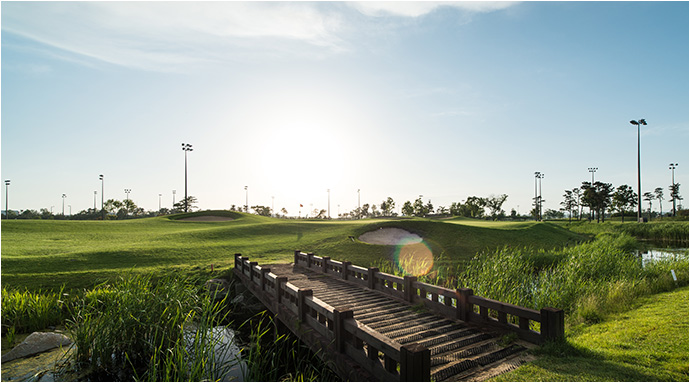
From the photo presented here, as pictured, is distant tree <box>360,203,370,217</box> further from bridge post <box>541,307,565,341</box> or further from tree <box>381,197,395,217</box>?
bridge post <box>541,307,565,341</box>

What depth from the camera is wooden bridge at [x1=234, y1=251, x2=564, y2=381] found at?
15.7ft

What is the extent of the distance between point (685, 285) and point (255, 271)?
45.7ft

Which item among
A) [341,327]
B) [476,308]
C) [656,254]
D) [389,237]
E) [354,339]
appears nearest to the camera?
[354,339]

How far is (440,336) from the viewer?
6.11 m

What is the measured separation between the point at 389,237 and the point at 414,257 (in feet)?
14.4

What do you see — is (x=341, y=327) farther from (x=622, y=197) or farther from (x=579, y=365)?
(x=622, y=197)

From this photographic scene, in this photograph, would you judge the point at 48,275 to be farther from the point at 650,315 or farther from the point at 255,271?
the point at 650,315

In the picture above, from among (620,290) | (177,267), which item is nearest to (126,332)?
(177,267)

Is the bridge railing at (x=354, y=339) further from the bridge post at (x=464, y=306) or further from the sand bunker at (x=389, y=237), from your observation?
the sand bunker at (x=389, y=237)

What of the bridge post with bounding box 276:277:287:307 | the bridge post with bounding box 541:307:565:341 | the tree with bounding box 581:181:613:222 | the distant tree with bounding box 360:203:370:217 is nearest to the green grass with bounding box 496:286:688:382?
the bridge post with bounding box 541:307:565:341

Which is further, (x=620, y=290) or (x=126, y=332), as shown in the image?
(x=620, y=290)

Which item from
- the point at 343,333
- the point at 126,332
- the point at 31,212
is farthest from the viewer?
the point at 31,212

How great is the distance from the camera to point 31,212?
80625 mm

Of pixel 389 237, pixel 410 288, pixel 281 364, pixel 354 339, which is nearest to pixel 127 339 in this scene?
pixel 281 364
